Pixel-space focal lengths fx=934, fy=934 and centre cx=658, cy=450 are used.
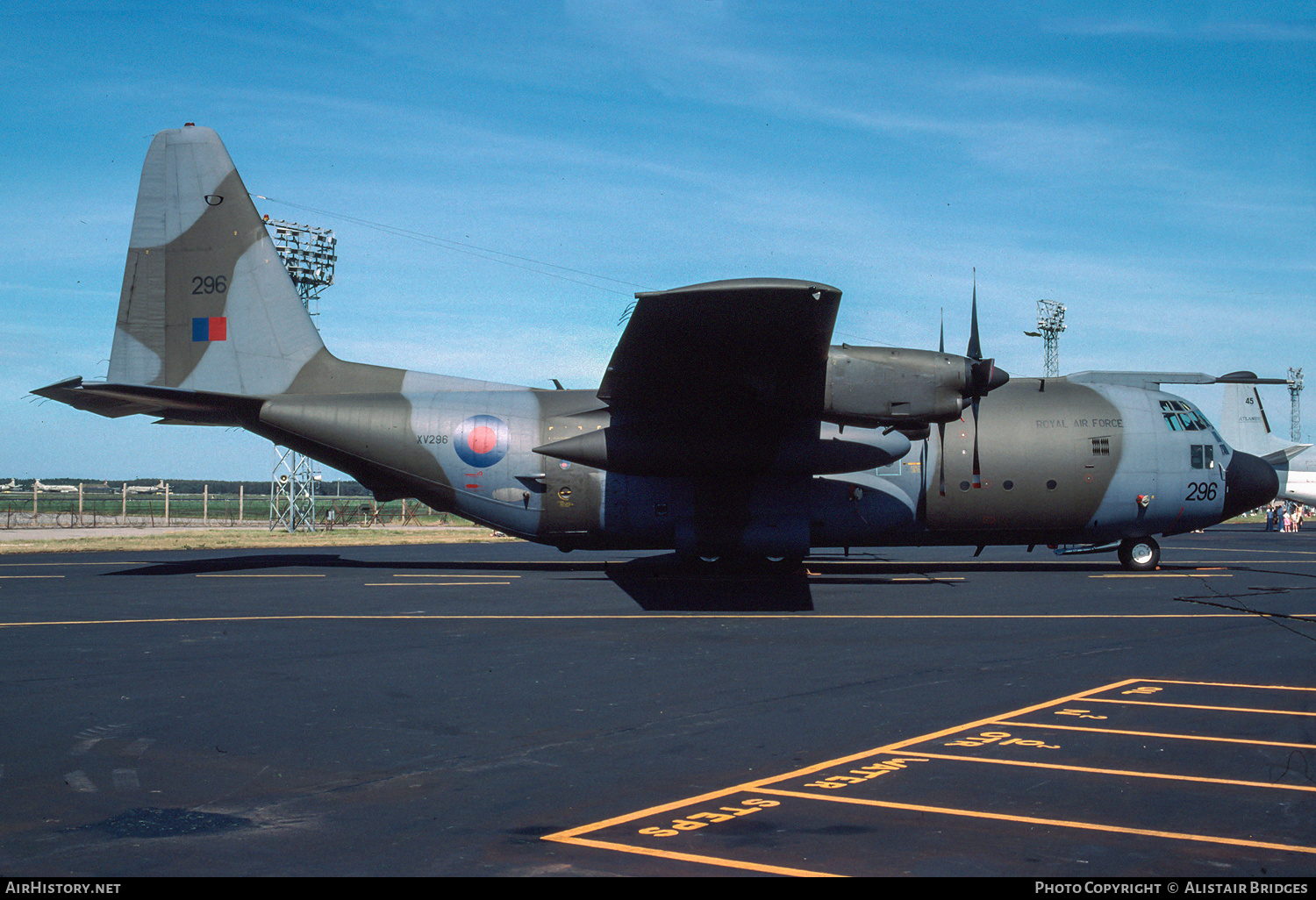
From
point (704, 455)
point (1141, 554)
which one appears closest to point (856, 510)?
point (704, 455)

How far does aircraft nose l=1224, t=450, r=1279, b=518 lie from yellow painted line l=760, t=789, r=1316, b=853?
19.1m

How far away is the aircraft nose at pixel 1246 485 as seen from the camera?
846 inches

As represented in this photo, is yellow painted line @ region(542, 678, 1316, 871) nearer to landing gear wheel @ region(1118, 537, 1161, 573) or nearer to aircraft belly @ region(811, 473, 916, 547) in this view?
aircraft belly @ region(811, 473, 916, 547)

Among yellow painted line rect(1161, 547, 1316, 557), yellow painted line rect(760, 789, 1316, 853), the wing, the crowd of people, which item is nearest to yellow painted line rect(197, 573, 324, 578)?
the wing

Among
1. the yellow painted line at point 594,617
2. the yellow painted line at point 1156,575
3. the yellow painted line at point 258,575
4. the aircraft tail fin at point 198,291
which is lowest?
the yellow painted line at point 258,575

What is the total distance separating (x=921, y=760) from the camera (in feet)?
22.7

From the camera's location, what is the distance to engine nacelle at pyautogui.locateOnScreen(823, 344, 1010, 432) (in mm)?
16797

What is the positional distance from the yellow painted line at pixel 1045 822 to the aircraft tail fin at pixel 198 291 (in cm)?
1869

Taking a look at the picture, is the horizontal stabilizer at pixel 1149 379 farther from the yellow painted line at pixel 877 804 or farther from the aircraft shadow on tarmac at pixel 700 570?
the yellow painted line at pixel 877 804

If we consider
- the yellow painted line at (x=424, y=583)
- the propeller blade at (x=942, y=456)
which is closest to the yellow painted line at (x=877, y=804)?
the propeller blade at (x=942, y=456)

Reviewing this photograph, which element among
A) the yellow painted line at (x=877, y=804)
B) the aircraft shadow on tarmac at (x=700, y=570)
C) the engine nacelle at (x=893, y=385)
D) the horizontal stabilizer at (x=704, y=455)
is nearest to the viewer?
the yellow painted line at (x=877, y=804)

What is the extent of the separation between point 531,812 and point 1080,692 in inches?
244

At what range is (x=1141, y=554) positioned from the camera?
73.7ft

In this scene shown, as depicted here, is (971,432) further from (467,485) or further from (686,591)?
(467,485)
